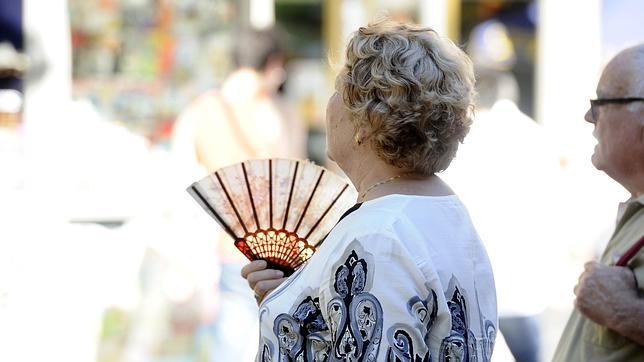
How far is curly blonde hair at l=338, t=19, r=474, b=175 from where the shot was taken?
89.5 inches

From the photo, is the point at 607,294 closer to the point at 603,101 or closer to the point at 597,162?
the point at 597,162

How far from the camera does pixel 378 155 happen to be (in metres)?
2.35

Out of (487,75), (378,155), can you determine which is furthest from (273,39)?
(378,155)

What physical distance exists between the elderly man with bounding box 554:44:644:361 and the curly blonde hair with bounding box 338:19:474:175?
0.47 meters

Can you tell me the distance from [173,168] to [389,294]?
3414mm

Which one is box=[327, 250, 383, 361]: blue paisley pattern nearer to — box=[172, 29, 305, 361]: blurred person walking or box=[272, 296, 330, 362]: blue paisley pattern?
box=[272, 296, 330, 362]: blue paisley pattern

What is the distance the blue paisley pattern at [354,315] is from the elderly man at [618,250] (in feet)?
2.06

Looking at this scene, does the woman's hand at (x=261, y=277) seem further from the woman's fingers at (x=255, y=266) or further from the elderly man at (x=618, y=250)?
the elderly man at (x=618, y=250)

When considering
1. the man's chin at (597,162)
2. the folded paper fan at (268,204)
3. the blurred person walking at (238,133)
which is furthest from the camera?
the blurred person walking at (238,133)

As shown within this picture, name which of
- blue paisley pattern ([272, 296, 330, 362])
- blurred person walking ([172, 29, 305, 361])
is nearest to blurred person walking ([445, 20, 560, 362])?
blurred person walking ([172, 29, 305, 361])

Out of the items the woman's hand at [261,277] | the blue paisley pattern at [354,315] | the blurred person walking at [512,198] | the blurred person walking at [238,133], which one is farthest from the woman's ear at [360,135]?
the blurred person walking at [238,133]

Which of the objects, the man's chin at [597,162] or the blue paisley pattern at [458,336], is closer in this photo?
the blue paisley pattern at [458,336]

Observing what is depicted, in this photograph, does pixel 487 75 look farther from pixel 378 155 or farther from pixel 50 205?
pixel 378 155

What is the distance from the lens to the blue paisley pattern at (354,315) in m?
2.18
